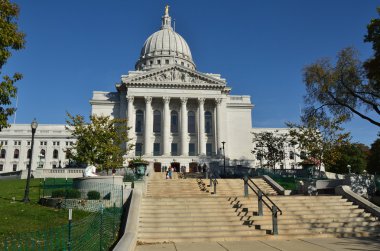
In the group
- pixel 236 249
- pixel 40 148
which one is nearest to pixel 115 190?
pixel 236 249

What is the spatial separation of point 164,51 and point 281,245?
85.7 m

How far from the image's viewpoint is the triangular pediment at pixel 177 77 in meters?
65.3

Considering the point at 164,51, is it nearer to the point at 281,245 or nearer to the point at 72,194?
the point at 72,194

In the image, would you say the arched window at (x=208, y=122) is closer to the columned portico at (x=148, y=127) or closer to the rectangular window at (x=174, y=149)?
the rectangular window at (x=174, y=149)

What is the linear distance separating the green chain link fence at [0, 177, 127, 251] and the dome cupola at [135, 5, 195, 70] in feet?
233

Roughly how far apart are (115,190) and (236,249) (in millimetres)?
10338

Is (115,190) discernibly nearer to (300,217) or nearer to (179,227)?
(179,227)

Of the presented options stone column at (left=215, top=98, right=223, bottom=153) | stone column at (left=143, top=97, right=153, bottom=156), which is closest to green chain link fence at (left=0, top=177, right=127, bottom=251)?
stone column at (left=143, top=97, right=153, bottom=156)

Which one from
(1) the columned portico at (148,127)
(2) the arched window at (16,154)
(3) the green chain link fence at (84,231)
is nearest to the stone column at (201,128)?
(1) the columned portico at (148,127)

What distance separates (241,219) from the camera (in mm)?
15508

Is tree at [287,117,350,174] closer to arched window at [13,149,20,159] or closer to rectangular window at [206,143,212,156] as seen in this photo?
rectangular window at [206,143,212,156]

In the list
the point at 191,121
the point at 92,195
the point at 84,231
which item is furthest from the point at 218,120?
the point at 84,231

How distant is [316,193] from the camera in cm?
2319

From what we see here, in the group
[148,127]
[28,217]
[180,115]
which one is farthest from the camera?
[180,115]
